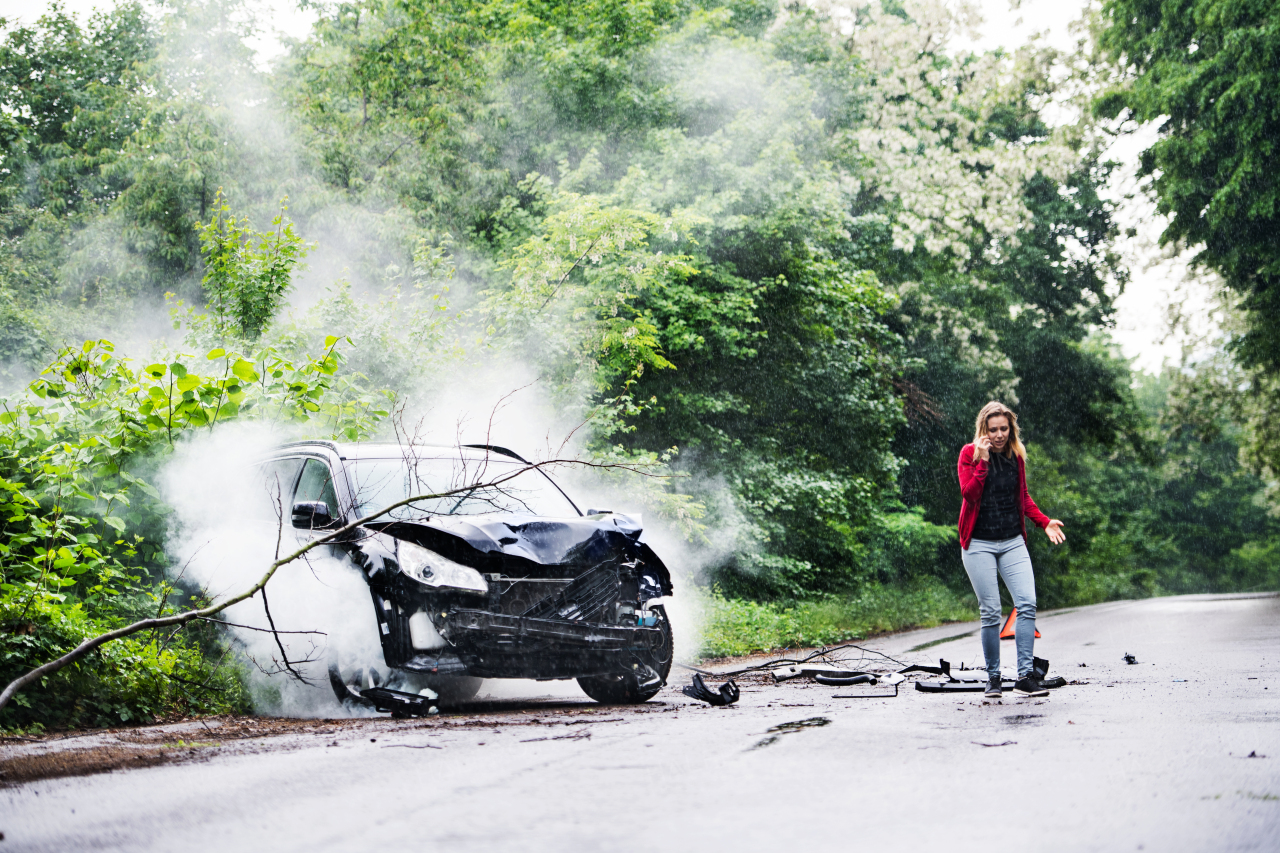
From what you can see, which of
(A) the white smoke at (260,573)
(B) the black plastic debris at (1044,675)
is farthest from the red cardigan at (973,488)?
(A) the white smoke at (260,573)

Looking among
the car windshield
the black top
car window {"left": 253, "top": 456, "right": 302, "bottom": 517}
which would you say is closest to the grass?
the car windshield

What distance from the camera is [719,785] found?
14.6ft

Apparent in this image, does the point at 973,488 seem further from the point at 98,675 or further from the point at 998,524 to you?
the point at 98,675

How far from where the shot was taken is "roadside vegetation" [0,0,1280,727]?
44.5 ft

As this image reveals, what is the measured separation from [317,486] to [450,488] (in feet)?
3.37

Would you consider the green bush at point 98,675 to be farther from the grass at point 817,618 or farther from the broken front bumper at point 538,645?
the grass at point 817,618

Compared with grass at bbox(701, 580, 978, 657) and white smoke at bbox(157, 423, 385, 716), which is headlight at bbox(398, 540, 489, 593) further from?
grass at bbox(701, 580, 978, 657)

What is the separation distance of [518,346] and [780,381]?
6.98 meters

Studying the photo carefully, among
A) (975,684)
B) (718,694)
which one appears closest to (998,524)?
(975,684)

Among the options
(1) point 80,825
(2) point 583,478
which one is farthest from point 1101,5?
(1) point 80,825

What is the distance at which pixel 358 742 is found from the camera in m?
5.80

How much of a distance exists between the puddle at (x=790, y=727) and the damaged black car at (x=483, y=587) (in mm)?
1297

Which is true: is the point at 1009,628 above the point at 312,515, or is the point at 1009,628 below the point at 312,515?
below

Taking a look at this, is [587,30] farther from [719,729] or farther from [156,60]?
[719,729]
